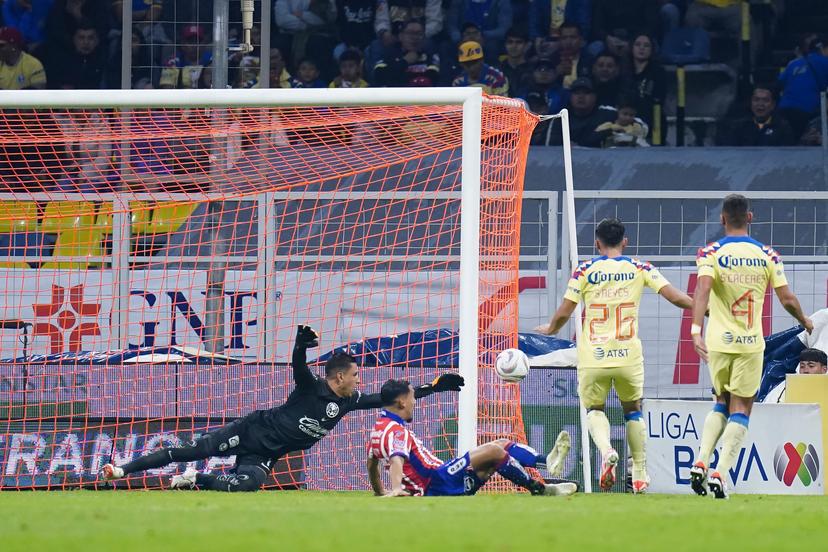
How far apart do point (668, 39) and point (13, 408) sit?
32.6ft

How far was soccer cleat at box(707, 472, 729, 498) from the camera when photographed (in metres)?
8.12

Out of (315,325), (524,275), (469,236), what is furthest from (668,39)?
(469,236)

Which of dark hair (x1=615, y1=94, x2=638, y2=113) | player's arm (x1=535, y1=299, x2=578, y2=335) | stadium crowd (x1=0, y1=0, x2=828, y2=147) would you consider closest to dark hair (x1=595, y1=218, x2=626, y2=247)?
player's arm (x1=535, y1=299, x2=578, y2=335)

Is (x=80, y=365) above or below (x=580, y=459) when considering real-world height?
above

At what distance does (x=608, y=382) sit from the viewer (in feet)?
29.2

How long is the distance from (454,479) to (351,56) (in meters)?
9.81

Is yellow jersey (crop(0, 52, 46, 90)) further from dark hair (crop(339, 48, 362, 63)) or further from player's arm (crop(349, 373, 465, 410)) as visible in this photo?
player's arm (crop(349, 373, 465, 410))

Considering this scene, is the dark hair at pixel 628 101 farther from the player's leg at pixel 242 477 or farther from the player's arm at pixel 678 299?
the player's leg at pixel 242 477

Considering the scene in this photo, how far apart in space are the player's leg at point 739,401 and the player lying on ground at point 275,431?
8.30 feet

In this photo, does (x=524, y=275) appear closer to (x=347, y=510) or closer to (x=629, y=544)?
(x=347, y=510)

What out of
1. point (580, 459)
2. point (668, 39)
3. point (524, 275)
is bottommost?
point (580, 459)

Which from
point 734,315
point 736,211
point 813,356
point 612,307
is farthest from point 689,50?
point 734,315

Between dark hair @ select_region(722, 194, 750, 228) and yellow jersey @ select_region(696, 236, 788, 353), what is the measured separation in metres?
0.10

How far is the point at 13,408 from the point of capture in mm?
11266
